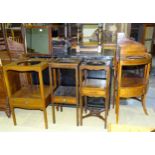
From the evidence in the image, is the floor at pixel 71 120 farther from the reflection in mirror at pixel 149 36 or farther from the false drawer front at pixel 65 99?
the reflection in mirror at pixel 149 36

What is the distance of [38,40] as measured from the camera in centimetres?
280

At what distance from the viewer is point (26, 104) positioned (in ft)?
7.75

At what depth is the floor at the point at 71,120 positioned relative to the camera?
2.44 meters

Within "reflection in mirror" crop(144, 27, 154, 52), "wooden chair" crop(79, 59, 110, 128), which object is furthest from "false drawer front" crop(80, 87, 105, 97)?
"reflection in mirror" crop(144, 27, 154, 52)

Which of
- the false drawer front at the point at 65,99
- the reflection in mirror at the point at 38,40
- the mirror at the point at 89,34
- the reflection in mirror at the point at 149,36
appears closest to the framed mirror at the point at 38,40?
the reflection in mirror at the point at 38,40

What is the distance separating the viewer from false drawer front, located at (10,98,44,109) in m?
2.33

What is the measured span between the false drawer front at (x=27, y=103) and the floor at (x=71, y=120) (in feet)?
1.06

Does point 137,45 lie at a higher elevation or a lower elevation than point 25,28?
lower

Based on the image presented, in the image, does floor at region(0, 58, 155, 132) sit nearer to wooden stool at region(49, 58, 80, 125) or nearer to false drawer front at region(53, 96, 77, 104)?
wooden stool at region(49, 58, 80, 125)

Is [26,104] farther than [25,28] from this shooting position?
No
